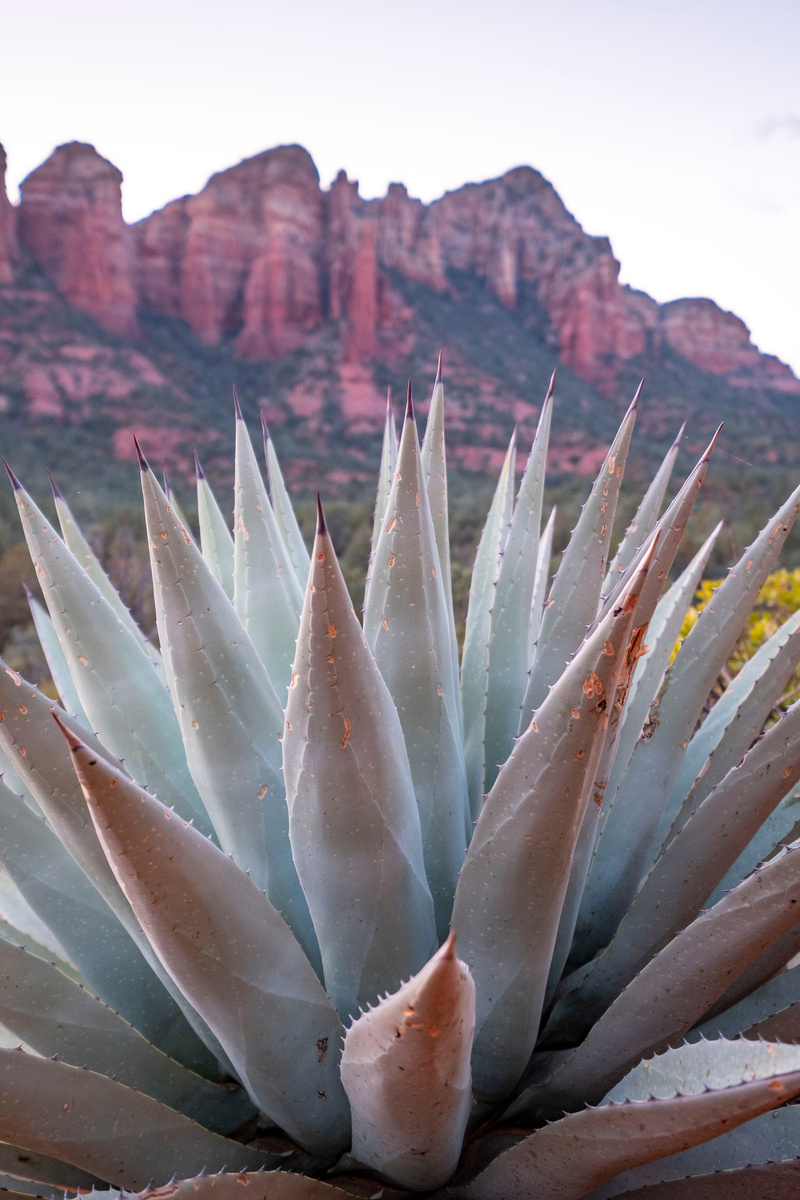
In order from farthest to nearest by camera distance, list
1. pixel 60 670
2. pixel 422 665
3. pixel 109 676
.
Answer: pixel 60 670 → pixel 109 676 → pixel 422 665

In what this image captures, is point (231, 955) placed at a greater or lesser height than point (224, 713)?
lesser

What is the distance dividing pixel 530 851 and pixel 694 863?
1.13ft

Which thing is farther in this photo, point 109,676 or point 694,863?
point 109,676

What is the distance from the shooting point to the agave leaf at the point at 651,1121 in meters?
0.60

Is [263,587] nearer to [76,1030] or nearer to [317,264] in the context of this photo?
[76,1030]

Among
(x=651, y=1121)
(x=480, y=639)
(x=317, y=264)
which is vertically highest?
(x=317, y=264)

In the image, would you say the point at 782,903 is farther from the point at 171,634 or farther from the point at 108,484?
the point at 108,484

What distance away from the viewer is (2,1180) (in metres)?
0.97

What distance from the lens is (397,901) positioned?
0.93m

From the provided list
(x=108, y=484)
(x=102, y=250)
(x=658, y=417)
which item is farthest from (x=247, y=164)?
(x=108, y=484)

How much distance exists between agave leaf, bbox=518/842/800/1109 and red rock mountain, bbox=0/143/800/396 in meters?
44.8

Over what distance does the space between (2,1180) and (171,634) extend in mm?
750

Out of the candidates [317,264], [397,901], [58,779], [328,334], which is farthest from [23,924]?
[317,264]

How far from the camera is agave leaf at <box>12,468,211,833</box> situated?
1.14m
